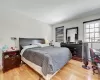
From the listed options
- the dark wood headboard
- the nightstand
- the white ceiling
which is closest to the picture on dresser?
the white ceiling

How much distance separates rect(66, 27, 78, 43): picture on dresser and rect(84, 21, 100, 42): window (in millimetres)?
509

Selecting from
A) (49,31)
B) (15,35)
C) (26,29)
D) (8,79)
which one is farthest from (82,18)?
(8,79)

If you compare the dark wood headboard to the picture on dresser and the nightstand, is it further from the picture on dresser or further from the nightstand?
the picture on dresser

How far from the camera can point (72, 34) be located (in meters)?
4.25

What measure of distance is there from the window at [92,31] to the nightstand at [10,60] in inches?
143

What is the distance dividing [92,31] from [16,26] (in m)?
3.93

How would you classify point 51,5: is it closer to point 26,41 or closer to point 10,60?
point 26,41

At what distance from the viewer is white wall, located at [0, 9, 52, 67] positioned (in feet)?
9.19

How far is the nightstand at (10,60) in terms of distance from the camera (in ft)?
7.82

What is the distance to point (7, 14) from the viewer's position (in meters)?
2.93

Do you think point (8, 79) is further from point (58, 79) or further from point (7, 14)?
point (7, 14)

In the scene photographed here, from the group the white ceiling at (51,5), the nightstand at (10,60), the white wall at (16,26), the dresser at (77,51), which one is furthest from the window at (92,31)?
the nightstand at (10,60)

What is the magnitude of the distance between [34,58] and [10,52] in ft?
3.66

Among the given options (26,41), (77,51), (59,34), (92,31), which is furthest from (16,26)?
(92,31)
